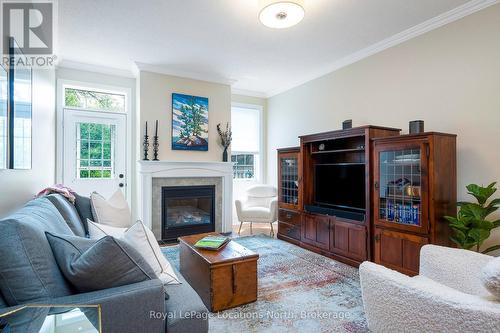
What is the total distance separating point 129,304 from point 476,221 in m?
2.82

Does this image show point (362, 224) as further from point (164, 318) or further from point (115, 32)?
point (115, 32)

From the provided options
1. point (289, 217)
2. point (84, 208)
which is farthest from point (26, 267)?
point (289, 217)

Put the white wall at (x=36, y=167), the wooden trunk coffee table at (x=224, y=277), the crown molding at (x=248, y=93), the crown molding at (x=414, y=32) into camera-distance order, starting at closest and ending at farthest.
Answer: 1. the white wall at (x=36, y=167)
2. the wooden trunk coffee table at (x=224, y=277)
3. the crown molding at (x=414, y=32)
4. the crown molding at (x=248, y=93)

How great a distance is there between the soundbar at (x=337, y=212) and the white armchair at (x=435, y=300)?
5.32ft

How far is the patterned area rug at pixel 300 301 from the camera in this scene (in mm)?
2090

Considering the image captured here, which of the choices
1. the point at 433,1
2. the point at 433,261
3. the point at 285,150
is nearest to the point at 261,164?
the point at 285,150

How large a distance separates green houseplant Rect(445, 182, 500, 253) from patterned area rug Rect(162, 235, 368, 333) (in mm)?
1067

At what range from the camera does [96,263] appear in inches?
49.0

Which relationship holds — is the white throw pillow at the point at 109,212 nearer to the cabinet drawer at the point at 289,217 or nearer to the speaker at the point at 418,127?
the cabinet drawer at the point at 289,217

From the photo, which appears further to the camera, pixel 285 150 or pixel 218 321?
pixel 285 150

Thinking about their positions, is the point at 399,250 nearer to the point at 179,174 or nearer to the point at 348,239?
the point at 348,239

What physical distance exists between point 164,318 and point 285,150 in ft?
11.7

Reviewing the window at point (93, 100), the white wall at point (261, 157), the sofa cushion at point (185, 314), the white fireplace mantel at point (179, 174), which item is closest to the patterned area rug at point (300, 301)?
the sofa cushion at point (185, 314)

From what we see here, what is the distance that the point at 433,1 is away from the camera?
276 centimetres
